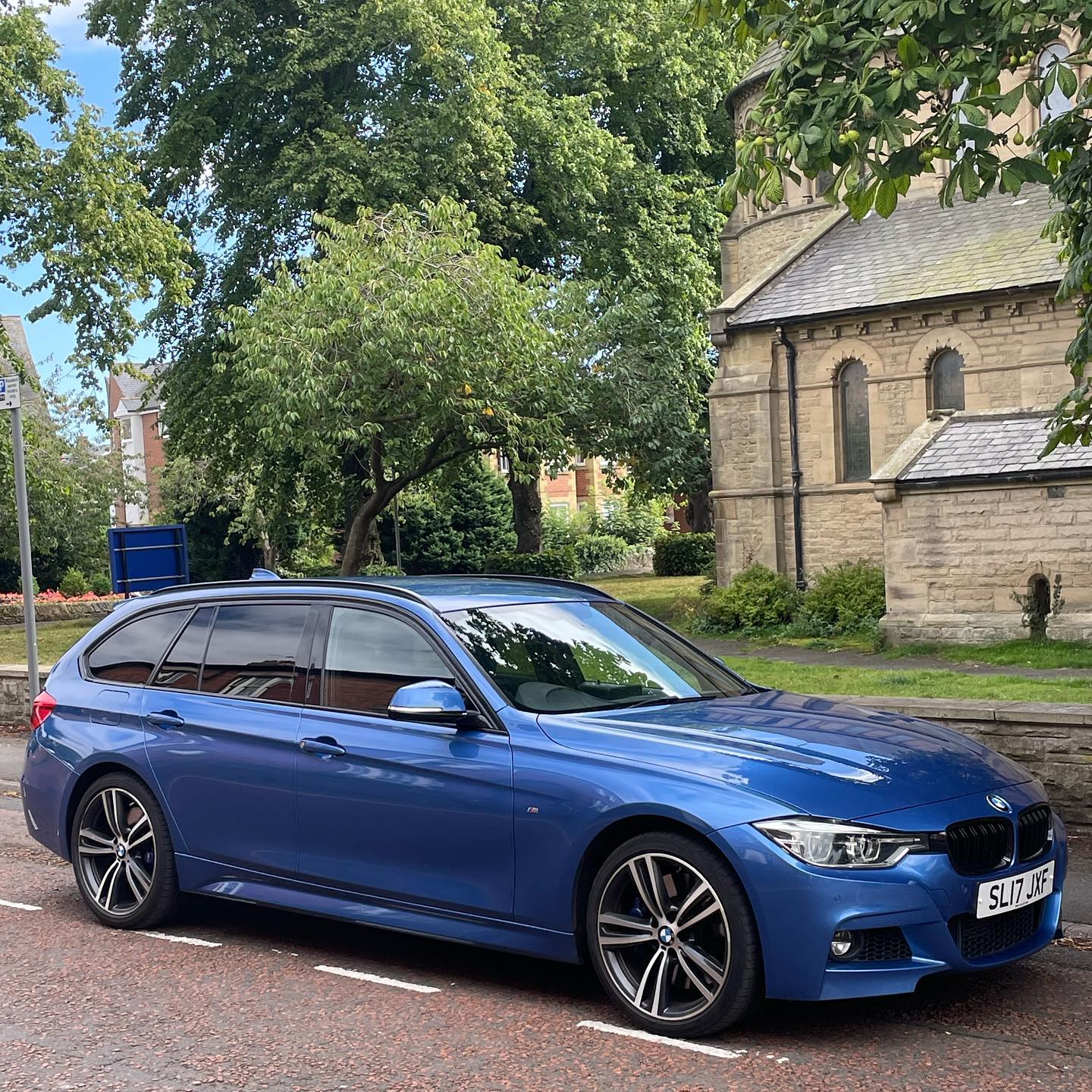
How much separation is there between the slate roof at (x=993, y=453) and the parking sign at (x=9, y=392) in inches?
583

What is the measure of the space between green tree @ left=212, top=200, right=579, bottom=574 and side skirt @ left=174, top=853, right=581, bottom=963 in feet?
56.0

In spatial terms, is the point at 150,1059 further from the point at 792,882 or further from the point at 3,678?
the point at 3,678

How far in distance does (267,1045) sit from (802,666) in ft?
50.4

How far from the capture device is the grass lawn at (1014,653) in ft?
64.5

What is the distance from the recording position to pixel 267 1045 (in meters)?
5.05

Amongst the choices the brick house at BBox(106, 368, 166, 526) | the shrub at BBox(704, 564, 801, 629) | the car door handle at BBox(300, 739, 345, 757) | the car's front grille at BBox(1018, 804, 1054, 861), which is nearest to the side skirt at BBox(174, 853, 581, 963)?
the car door handle at BBox(300, 739, 345, 757)

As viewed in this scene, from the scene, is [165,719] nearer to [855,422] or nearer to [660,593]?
[855,422]

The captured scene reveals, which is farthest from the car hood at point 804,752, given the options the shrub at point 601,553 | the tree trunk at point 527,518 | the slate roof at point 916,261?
the shrub at point 601,553

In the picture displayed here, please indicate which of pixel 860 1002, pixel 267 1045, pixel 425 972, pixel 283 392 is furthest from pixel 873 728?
pixel 283 392

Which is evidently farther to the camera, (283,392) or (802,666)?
(283,392)

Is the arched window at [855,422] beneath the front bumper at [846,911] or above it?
above

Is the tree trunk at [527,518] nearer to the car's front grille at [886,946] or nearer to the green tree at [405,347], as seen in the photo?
the green tree at [405,347]

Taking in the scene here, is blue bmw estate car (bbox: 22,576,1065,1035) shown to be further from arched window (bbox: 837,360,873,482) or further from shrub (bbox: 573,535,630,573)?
shrub (bbox: 573,535,630,573)

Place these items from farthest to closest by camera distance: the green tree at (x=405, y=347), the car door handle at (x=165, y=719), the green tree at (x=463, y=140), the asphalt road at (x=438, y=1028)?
the green tree at (x=463, y=140), the green tree at (x=405, y=347), the car door handle at (x=165, y=719), the asphalt road at (x=438, y=1028)
